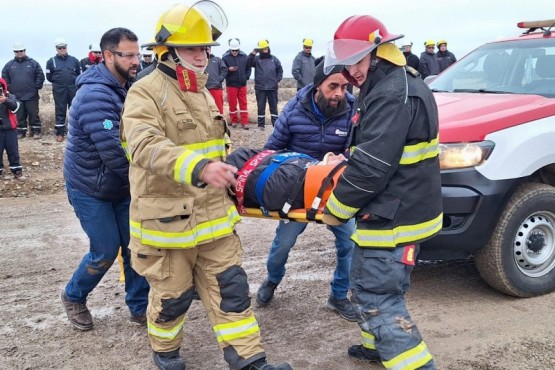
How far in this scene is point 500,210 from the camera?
14.7 ft

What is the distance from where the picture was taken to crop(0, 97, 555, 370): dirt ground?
3.93 m

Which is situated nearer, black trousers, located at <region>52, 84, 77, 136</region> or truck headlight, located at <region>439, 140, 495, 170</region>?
truck headlight, located at <region>439, 140, 495, 170</region>

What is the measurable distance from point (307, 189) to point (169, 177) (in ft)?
3.01

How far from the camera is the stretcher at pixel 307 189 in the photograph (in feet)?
11.7

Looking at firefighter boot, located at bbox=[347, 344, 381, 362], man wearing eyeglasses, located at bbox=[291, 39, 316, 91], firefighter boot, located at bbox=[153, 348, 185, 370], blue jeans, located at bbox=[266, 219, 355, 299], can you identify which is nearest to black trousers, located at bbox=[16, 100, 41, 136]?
man wearing eyeglasses, located at bbox=[291, 39, 316, 91]

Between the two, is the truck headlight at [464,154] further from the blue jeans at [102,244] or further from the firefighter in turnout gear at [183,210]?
the blue jeans at [102,244]

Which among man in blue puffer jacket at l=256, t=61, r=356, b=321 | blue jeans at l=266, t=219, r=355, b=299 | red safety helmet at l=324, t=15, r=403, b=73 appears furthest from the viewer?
blue jeans at l=266, t=219, r=355, b=299

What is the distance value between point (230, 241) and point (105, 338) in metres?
1.42

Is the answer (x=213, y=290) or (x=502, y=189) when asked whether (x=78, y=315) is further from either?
(x=502, y=189)

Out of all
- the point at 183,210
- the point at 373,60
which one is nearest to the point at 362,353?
the point at 183,210

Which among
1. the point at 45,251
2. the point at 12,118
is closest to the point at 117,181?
the point at 45,251

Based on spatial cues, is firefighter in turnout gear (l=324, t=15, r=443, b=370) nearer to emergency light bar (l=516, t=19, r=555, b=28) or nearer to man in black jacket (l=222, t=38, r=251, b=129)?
emergency light bar (l=516, t=19, r=555, b=28)

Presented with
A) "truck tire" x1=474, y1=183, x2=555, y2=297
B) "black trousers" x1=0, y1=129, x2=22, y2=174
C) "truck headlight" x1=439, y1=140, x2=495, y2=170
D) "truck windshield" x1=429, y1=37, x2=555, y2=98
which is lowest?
"truck tire" x1=474, y1=183, x2=555, y2=297

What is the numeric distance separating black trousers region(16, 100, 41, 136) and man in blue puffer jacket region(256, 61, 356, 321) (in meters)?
10.6
